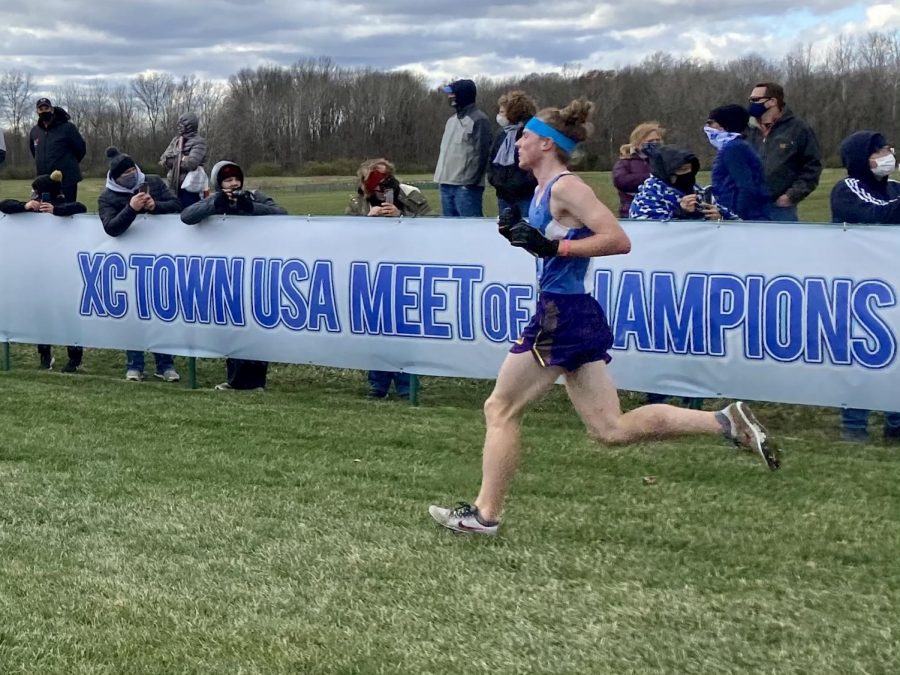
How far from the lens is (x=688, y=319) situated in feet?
25.6

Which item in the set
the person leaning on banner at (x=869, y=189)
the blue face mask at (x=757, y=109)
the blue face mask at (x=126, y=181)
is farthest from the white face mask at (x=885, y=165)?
the blue face mask at (x=126, y=181)

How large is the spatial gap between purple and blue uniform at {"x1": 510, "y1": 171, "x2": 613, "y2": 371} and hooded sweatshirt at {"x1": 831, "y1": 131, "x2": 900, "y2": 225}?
3.36 meters

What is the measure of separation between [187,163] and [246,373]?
2.68m

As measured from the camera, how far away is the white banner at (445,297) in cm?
743

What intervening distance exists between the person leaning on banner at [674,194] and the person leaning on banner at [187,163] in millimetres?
4489

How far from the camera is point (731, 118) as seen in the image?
8.85 meters

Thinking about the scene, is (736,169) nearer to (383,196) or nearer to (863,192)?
(863,192)

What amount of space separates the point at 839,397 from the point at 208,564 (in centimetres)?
428

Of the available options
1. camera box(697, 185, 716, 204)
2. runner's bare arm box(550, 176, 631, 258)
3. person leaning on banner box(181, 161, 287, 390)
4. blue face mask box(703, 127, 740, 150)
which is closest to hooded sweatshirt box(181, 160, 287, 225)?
person leaning on banner box(181, 161, 287, 390)

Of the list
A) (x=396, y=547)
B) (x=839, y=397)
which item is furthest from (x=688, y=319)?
(x=396, y=547)

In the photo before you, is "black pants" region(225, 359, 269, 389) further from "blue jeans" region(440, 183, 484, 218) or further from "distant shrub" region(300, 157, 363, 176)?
"distant shrub" region(300, 157, 363, 176)

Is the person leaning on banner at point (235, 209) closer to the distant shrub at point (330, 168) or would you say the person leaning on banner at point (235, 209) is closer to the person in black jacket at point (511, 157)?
the person in black jacket at point (511, 157)

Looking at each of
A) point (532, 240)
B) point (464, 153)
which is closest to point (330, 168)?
point (464, 153)

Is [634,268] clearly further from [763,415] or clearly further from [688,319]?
[763,415]
